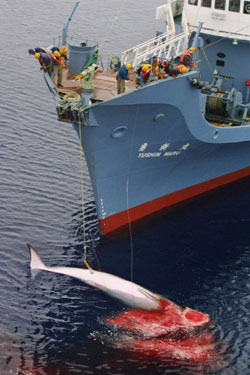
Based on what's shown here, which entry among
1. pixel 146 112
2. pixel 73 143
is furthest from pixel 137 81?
pixel 73 143

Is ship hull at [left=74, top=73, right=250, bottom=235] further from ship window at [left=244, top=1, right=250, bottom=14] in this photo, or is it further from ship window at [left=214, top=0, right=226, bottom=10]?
ship window at [left=214, top=0, right=226, bottom=10]

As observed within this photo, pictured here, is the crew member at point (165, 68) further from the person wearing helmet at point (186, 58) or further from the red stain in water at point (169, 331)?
the red stain in water at point (169, 331)

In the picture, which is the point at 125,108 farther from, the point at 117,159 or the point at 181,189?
the point at 181,189

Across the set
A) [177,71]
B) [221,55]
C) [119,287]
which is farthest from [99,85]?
[119,287]

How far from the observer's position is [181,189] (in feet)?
113

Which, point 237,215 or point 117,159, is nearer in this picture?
point 117,159

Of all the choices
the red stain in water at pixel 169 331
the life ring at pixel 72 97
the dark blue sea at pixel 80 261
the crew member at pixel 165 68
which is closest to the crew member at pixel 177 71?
the crew member at pixel 165 68

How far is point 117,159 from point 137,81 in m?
3.99

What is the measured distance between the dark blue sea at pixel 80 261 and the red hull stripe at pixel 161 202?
1.75 ft

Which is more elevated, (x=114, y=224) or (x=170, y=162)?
(x=170, y=162)

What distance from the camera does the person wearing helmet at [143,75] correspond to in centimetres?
2748

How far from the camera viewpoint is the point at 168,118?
2966cm

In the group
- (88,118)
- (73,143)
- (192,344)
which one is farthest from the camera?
(73,143)

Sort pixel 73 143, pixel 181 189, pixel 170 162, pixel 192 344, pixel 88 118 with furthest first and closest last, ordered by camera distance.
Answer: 1. pixel 73 143
2. pixel 181 189
3. pixel 170 162
4. pixel 88 118
5. pixel 192 344
